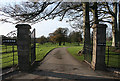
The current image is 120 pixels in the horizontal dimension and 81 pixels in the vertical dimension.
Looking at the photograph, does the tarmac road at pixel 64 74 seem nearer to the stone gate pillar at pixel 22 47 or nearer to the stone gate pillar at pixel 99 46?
the stone gate pillar at pixel 99 46

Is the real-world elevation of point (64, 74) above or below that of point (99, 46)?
below

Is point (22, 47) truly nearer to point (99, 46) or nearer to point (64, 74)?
point (64, 74)

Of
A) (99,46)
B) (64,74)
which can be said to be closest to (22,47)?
(64,74)

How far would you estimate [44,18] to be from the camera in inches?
395

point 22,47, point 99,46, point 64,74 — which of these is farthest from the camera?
point 99,46

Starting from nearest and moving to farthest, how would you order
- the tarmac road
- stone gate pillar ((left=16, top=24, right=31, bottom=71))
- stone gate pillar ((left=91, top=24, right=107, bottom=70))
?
the tarmac road → stone gate pillar ((left=16, top=24, right=31, bottom=71)) → stone gate pillar ((left=91, top=24, right=107, bottom=70))

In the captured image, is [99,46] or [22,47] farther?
[99,46]

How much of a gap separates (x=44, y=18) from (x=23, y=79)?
753 cm

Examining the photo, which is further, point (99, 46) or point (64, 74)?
point (99, 46)

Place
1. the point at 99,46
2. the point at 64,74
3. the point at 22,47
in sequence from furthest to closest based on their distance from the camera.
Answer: the point at 99,46 < the point at 22,47 < the point at 64,74

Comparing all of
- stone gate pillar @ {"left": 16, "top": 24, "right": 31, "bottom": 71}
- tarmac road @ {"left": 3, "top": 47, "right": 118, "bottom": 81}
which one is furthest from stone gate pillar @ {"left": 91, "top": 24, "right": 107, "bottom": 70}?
stone gate pillar @ {"left": 16, "top": 24, "right": 31, "bottom": 71}

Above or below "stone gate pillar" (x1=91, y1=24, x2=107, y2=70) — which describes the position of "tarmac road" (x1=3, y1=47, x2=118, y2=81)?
below

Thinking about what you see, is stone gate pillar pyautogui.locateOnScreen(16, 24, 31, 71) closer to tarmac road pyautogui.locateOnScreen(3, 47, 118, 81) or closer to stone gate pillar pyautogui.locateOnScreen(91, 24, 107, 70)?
tarmac road pyautogui.locateOnScreen(3, 47, 118, 81)

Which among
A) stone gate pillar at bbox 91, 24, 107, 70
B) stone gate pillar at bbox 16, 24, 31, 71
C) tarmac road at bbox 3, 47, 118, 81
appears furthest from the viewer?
stone gate pillar at bbox 91, 24, 107, 70
